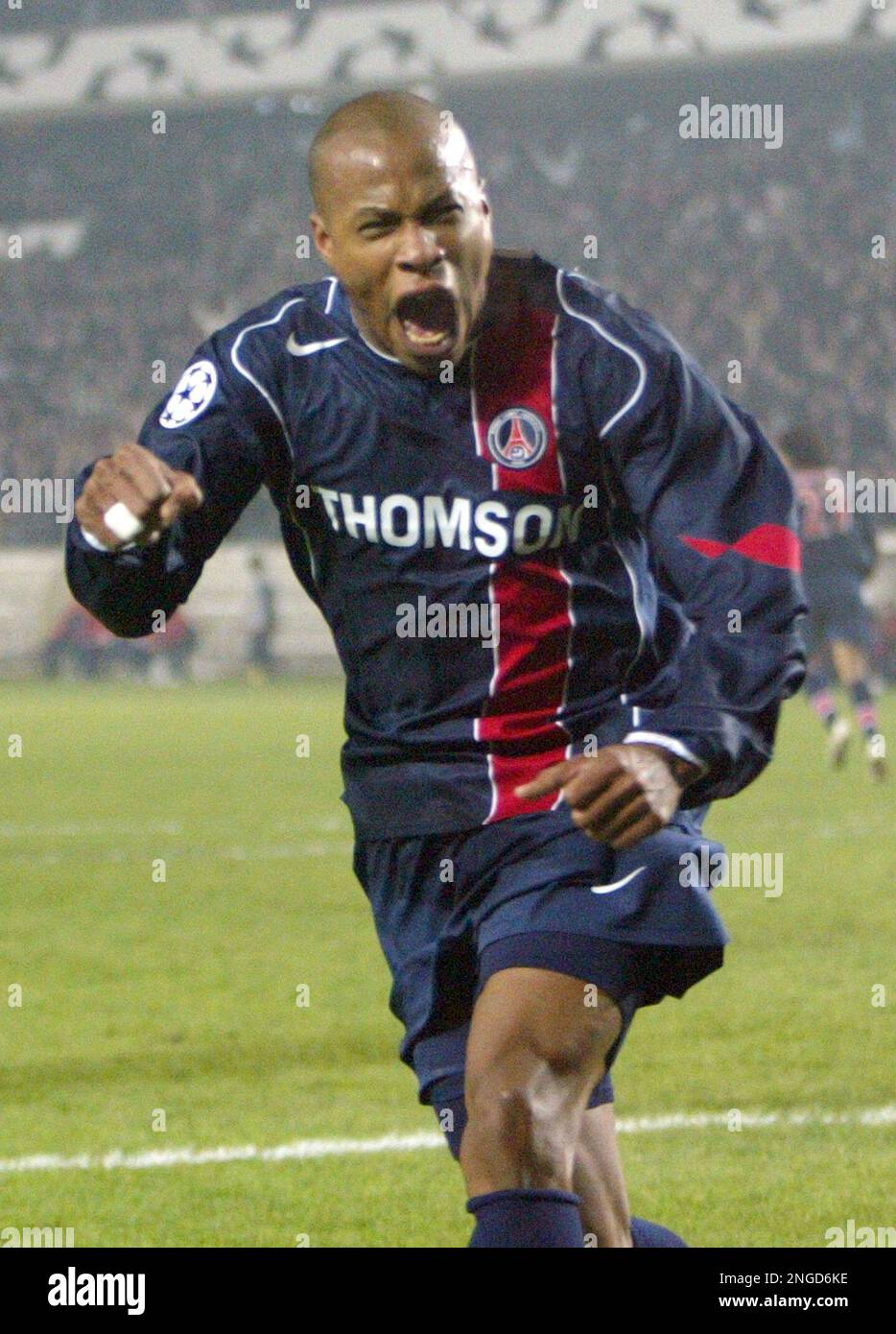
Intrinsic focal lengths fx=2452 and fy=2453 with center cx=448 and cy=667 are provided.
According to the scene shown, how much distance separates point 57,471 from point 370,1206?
2865cm

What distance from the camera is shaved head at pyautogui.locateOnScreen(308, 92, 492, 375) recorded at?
134 inches

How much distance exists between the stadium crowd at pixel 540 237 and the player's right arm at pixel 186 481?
25533 millimetres

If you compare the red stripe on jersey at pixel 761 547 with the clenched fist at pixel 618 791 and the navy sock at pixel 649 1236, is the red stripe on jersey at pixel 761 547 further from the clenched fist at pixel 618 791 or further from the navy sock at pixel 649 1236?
the navy sock at pixel 649 1236

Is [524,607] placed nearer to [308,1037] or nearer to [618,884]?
[618,884]

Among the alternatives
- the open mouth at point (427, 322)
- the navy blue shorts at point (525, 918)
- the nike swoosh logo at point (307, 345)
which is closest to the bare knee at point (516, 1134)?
the navy blue shorts at point (525, 918)

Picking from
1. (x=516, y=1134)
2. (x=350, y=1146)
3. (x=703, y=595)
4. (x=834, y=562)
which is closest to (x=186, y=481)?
(x=703, y=595)

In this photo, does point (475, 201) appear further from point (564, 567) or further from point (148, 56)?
point (148, 56)

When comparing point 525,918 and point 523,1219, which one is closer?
point 523,1219

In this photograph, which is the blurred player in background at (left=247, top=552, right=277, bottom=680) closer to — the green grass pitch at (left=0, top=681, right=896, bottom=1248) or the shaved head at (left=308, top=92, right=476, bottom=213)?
the green grass pitch at (left=0, top=681, right=896, bottom=1248)

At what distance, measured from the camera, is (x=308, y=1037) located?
706cm

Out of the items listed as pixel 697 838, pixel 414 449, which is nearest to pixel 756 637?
pixel 697 838

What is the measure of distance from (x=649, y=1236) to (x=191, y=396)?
145 centimetres

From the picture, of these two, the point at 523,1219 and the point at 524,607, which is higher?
the point at 524,607

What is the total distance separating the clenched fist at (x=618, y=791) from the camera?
304cm
